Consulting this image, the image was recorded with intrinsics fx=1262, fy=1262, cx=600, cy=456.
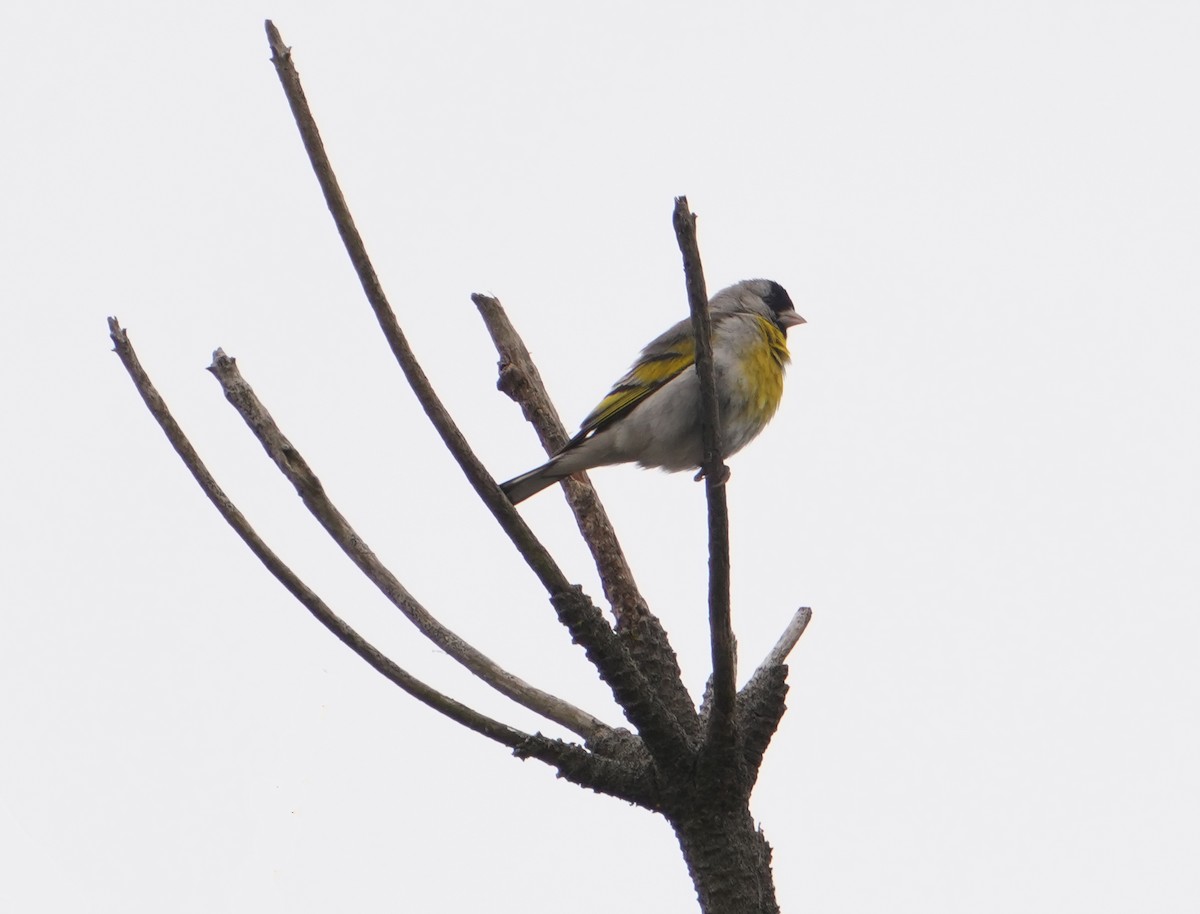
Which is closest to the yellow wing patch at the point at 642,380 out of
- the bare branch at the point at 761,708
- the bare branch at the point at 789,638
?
the bare branch at the point at 789,638

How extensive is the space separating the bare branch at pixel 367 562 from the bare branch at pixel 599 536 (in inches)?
9.5

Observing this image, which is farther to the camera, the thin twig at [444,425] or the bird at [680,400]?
the bird at [680,400]

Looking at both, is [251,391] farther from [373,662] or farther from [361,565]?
[373,662]

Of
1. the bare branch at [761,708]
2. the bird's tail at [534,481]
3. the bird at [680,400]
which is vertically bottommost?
the bare branch at [761,708]

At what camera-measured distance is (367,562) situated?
3424mm

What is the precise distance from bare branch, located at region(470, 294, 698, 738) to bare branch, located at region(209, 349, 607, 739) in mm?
240

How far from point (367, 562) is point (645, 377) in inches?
87.9

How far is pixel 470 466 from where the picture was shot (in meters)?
2.67

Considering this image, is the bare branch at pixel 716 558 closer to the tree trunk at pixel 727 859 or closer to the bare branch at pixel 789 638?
the tree trunk at pixel 727 859

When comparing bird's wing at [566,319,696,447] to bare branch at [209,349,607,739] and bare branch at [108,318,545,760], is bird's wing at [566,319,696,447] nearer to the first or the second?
bare branch at [209,349,607,739]

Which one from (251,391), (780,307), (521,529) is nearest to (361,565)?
(251,391)

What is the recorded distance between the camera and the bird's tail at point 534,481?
4.61 meters

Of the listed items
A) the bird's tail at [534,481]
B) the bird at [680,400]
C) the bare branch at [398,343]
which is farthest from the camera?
the bird at [680,400]

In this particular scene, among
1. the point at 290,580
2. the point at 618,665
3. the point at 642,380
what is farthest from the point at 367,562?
the point at 642,380
